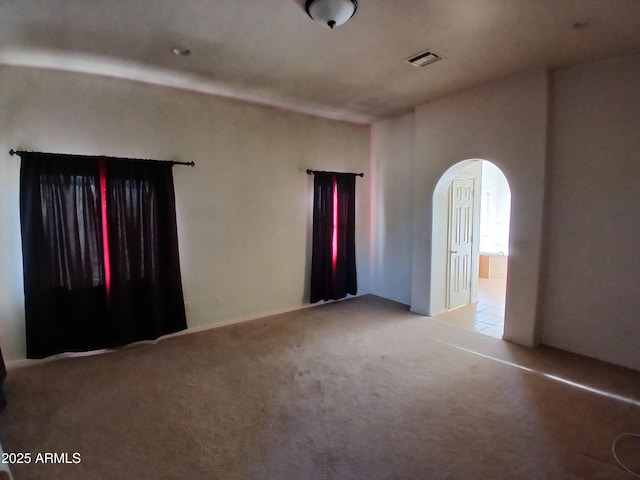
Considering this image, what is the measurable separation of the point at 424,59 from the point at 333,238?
2.55 metres

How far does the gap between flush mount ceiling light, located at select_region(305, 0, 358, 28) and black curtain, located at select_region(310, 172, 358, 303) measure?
93.0 inches

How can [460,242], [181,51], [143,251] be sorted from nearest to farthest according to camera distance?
1. [181,51]
2. [143,251]
3. [460,242]

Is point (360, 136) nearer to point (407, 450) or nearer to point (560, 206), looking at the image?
point (560, 206)

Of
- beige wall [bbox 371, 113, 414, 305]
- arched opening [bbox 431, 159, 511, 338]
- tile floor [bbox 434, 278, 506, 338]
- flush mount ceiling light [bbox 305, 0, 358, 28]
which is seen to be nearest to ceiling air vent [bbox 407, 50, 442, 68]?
flush mount ceiling light [bbox 305, 0, 358, 28]

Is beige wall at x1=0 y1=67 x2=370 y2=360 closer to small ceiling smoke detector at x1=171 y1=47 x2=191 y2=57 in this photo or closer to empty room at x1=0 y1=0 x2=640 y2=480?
empty room at x1=0 y1=0 x2=640 y2=480

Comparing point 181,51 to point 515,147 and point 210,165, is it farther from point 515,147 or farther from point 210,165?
point 515,147

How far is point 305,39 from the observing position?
255 cm

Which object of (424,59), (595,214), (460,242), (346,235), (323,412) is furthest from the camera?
(346,235)

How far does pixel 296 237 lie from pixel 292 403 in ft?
8.00

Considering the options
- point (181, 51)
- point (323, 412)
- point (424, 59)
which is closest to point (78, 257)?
point (181, 51)

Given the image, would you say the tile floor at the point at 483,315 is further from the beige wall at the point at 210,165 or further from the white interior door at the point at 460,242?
the beige wall at the point at 210,165

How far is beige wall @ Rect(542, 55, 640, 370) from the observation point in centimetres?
281

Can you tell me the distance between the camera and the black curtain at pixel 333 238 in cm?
454

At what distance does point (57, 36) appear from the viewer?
249 centimetres
